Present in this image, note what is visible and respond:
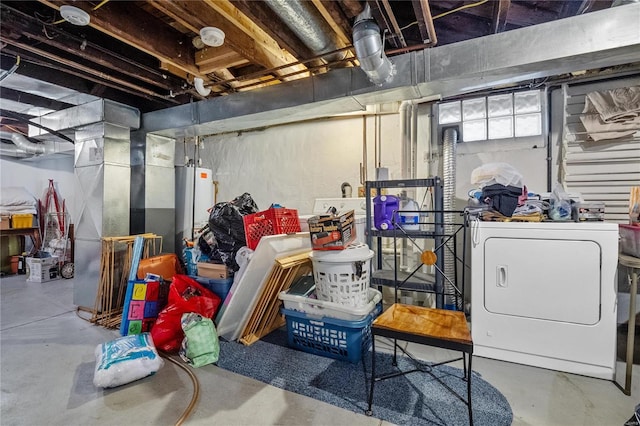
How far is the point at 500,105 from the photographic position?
131 inches

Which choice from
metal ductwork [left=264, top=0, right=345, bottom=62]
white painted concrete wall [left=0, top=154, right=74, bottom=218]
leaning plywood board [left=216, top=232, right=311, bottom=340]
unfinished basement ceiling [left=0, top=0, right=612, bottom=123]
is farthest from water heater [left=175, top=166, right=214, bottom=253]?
white painted concrete wall [left=0, top=154, right=74, bottom=218]

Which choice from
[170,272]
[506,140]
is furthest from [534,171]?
[170,272]

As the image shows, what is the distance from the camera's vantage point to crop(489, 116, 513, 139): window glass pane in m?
3.29

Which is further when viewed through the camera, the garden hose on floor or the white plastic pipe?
the white plastic pipe

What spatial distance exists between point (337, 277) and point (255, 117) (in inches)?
82.9

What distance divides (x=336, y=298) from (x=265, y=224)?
112cm

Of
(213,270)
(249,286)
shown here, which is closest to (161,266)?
(213,270)

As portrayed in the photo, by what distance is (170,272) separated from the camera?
3.61 m

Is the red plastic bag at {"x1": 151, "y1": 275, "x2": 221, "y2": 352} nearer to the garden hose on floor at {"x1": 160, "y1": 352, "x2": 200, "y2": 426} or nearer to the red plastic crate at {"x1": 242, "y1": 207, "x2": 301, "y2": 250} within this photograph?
the garden hose on floor at {"x1": 160, "y1": 352, "x2": 200, "y2": 426}

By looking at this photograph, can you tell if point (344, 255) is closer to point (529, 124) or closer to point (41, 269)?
point (529, 124)

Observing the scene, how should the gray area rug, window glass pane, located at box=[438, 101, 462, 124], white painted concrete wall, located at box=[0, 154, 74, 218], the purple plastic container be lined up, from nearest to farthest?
the gray area rug, the purple plastic container, window glass pane, located at box=[438, 101, 462, 124], white painted concrete wall, located at box=[0, 154, 74, 218]

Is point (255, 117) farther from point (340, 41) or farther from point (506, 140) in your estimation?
point (506, 140)

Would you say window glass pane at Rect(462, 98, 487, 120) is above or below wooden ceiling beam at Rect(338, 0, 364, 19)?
below

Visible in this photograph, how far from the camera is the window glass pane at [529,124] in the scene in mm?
3201
